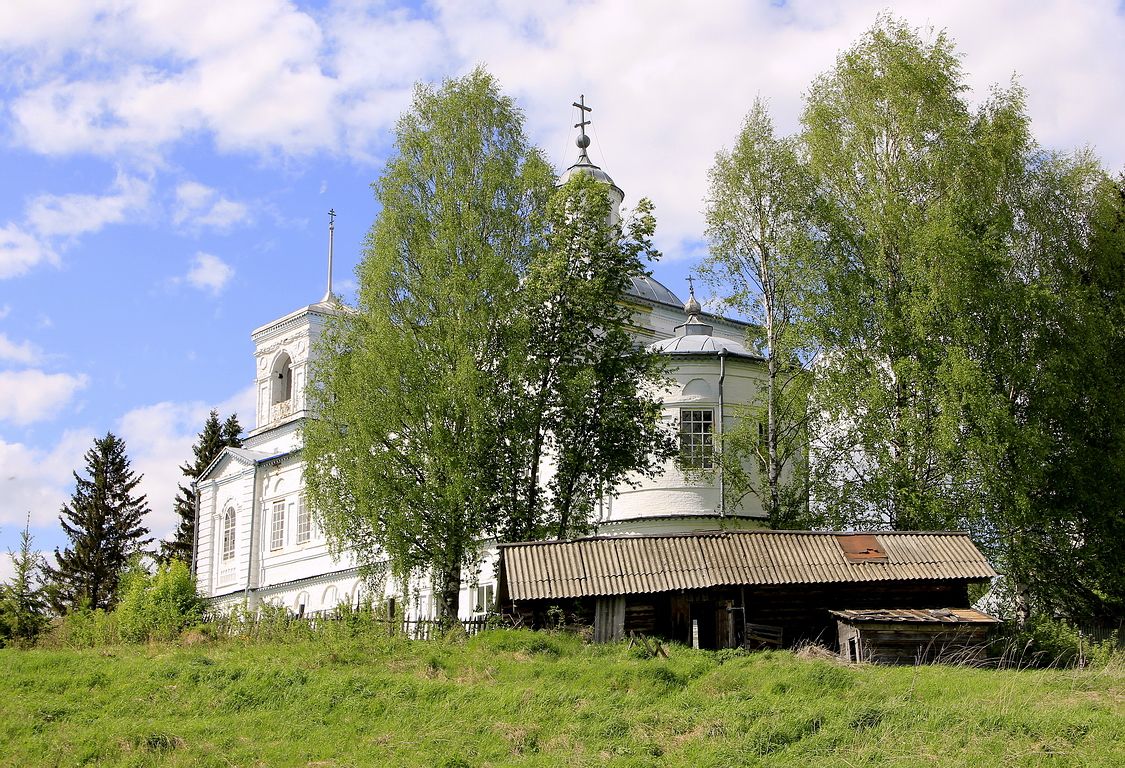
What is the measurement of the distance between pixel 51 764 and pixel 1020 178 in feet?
67.4

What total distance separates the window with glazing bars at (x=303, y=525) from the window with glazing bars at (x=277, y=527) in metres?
0.84

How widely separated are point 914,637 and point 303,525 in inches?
801

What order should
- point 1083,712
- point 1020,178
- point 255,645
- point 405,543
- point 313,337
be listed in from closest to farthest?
point 1083,712
point 255,645
point 405,543
point 1020,178
point 313,337

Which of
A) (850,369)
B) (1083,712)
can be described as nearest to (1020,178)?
(850,369)

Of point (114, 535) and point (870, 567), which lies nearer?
point (870, 567)

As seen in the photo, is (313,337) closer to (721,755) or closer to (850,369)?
(850,369)

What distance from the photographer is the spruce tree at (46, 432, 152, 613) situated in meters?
39.9

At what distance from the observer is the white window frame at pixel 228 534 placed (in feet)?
119

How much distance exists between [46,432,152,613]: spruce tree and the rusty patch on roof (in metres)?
28.5

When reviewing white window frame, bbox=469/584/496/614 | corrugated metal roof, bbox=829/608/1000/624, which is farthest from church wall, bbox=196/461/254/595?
corrugated metal roof, bbox=829/608/1000/624

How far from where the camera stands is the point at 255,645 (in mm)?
18125

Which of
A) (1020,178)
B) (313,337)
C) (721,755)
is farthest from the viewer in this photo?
(313,337)

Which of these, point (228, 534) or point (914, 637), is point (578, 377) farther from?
point (228, 534)

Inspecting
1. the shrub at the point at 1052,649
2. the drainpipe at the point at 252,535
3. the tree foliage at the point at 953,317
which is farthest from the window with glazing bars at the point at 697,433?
the drainpipe at the point at 252,535
